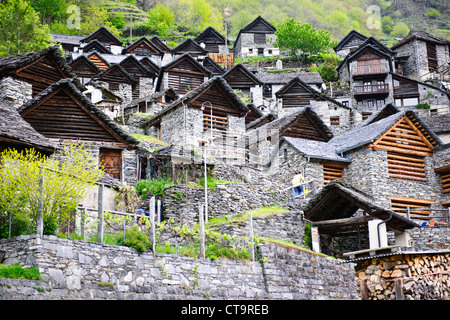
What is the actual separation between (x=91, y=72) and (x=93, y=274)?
133ft

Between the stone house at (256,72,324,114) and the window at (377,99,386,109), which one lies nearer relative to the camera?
the stone house at (256,72,324,114)

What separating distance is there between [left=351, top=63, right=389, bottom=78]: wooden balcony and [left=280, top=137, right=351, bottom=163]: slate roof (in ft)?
99.7

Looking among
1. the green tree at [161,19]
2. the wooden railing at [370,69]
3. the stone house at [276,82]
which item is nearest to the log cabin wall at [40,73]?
the stone house at [276,82]

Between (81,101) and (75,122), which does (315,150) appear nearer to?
(81,101)

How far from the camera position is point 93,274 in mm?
13312

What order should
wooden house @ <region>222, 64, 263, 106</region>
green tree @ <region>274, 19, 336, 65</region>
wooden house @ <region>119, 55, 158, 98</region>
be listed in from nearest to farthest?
wooden house @ <region>119, 55, 158, 98</region> < wooden house @ <region>222, 64, 263, 106</region> < green tree @ <region>274, 19, 336, 65</region>

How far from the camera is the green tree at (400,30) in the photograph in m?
113

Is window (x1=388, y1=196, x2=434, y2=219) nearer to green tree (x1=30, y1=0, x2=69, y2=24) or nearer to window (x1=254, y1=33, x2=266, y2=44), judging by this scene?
window (x1=254, y1=33, x2=266, y2=44)

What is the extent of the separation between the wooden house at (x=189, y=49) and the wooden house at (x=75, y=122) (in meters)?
46.3

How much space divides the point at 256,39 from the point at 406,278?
214 feet

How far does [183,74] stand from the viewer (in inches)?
2055

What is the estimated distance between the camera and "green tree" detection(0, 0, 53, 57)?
135 ft

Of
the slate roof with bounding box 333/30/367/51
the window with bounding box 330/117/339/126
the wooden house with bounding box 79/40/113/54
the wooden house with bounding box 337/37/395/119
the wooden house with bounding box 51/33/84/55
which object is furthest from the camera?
the slate roof with bounding box 333/30/367/51

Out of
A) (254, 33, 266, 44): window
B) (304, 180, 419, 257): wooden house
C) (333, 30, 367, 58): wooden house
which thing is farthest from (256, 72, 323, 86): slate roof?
(304, 180, 419, 257): wooden house
